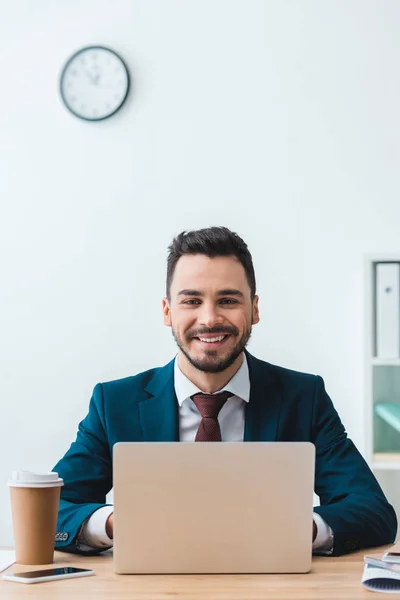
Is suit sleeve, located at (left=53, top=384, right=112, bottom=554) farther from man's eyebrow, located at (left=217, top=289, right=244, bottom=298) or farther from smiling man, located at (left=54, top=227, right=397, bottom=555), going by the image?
man's eyebrow, located at (left=217, top=289, right=244, bottom=298)

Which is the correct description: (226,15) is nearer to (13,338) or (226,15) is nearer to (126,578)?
(13,338)

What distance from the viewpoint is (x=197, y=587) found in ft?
4.64

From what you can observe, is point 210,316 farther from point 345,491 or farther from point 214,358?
point 345,491

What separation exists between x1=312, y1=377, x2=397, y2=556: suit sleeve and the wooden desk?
0.82 ft

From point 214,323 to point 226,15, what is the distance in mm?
1729

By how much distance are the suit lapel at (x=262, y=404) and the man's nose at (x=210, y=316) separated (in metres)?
0.19

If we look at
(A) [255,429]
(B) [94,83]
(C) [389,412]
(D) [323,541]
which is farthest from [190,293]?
(B) [94,83]

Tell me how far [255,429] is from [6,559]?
0.74m

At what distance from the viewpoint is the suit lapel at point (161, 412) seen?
215 centimetres

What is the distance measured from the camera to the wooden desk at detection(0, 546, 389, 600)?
1.37 meters

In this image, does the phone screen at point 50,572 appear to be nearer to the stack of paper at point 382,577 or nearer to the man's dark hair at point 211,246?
the stack of paper at point 382,577

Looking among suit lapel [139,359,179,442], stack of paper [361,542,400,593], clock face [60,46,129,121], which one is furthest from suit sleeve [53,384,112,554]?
clock face [60,46,129,121]

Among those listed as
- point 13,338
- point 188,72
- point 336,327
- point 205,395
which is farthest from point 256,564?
point 188,72

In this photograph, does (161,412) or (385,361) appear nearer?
(161,412)
